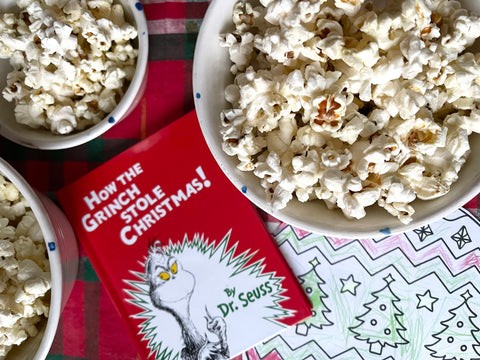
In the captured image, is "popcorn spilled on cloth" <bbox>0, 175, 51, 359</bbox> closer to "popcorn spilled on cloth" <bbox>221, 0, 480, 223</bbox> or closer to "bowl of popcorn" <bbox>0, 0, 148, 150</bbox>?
"bowl of popcorn" <bbox>0, 0, 148, 150</bbox>

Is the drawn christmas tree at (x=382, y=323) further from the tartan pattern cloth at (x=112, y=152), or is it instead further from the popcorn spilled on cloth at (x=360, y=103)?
the tartan pattern cloth at (x=112, y=152)

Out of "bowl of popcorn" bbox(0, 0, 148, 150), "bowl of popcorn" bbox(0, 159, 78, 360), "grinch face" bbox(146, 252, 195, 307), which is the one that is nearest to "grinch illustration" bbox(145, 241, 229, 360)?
"grinch face" bbox(146, 252, 195, 307)

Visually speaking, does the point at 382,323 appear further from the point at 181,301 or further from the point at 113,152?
the point at 113,152

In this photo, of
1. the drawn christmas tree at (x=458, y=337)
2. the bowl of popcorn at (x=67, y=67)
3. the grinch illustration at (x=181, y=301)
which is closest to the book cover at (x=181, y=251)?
the grinch illustration at (x=181, y=301)

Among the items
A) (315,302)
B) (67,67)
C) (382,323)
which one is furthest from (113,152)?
(382,323)

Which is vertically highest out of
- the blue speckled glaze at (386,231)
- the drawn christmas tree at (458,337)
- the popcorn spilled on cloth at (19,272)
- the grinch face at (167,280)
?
the blue speckled glaze at (386,231)
